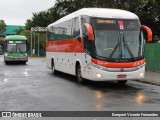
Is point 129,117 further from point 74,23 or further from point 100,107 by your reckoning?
point 74,23

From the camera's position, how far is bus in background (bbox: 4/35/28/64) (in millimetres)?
37688

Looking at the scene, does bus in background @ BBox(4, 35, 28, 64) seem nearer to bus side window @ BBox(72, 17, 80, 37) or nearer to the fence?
the fence

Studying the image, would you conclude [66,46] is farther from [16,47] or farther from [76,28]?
[16,47]

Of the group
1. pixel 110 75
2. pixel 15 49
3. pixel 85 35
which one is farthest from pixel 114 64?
pixel 15 49

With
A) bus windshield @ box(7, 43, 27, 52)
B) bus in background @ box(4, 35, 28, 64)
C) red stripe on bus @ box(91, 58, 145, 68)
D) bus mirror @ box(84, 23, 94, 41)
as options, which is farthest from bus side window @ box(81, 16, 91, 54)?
bus windshield @ box(7, 43, 27, 52)

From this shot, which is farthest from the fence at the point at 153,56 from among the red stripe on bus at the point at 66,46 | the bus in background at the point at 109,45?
the bus in background at the point at 109,45

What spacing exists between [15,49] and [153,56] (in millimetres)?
16901

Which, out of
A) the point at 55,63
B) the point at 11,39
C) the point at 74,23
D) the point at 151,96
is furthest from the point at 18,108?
the point at 11,39

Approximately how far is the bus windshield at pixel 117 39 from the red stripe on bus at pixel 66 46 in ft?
4.41

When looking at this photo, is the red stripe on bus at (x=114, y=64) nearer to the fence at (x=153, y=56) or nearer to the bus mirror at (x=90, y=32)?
the bus mirror at (x=90, y=32)

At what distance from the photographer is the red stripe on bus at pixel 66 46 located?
58.2 ft

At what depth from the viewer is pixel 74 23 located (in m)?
18.7

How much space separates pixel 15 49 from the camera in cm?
3797

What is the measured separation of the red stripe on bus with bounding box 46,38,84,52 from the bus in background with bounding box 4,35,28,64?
39.6ft
